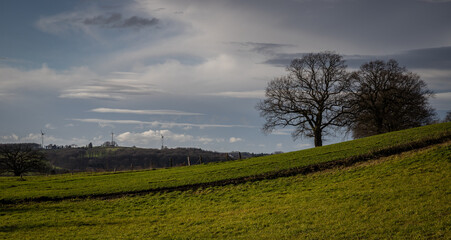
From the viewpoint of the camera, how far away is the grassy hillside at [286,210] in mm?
15328

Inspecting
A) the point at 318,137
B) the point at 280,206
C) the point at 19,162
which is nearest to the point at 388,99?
the point at 318,137

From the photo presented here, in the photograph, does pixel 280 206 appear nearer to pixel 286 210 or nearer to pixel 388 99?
pixel 286 210

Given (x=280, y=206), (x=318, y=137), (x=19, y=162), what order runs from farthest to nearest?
(x=19, y=162) → (x=318, y=137) → (x=280, y=206)

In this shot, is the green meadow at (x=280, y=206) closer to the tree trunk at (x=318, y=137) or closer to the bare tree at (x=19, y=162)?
the tree trunk at (x=318, y=137)

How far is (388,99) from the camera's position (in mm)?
59250

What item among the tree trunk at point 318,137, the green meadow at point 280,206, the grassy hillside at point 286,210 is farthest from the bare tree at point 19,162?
the tree trunk at point 318,137

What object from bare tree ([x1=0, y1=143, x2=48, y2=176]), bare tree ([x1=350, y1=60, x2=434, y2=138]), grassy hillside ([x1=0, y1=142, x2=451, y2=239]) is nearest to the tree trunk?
bare tree ([x1=350, y1=60, x2=434, y2=138])

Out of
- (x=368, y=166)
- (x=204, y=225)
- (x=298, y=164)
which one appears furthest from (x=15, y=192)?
(x=368, y=166)

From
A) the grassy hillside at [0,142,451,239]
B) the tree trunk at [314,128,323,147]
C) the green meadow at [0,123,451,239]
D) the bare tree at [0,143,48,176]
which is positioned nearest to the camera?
the grassy hillside at [0,142,451,239]

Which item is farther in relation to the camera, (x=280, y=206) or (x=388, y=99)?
(x=388, y=99)

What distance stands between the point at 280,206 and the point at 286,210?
A: 5.02ft

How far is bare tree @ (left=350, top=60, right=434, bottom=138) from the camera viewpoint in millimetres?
58469

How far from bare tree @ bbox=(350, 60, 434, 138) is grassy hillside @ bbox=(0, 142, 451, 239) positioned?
1305 inches

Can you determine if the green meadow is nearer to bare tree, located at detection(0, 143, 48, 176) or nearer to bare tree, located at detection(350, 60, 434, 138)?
bare tree, located at detection(350, 60, 434, 138)
